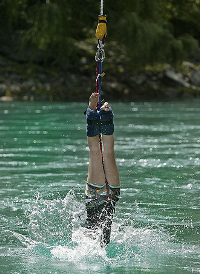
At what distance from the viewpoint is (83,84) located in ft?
113

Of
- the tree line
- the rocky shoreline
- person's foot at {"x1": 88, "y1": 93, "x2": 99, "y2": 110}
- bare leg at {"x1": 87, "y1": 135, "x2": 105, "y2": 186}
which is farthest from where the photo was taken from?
the rocky shoreline

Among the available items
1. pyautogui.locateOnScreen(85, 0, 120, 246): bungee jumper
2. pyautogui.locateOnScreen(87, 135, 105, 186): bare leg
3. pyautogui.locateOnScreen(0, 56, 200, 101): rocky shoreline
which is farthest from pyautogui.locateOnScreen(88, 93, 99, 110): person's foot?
pyautogui.locateOnScreen(0, 56, 200, 101): rocky shoreline

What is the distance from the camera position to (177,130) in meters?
17.7

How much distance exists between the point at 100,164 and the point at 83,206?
1793mm

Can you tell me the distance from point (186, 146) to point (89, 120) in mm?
8718

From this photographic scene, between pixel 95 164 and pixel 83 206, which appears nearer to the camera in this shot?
pixel 95 164

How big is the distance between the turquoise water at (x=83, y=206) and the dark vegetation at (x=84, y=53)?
1457 centimetres

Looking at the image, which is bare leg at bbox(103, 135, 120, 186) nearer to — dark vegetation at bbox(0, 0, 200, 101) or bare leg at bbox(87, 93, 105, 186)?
bare leg at bbox(87, 93, 105, 186)

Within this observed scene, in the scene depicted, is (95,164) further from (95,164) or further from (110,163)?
(110,163)

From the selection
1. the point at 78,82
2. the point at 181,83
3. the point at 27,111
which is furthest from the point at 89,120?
the point at 181,83

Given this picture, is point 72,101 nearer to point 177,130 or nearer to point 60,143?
point 177,130

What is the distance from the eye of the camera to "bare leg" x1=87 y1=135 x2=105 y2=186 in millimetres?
5816

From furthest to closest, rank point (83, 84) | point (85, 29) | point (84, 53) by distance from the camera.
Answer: point (85, 29)
point (84, 53)
point (83, 84)

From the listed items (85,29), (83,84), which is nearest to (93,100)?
(83,84)
